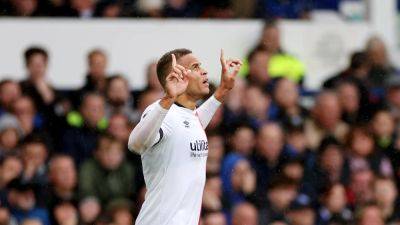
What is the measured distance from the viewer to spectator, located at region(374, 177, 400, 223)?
1402cm

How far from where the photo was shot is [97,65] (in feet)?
43.8

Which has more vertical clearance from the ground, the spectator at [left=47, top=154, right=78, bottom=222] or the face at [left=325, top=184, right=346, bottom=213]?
the spectator at [left=47, top=154, right=78, bottom=222]

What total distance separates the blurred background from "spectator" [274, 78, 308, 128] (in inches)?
0.5

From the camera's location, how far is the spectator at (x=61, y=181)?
12.6 metres

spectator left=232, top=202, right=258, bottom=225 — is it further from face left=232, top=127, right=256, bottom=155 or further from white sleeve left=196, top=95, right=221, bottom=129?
white sleeve left=196, top=95, right=221, bottom=129

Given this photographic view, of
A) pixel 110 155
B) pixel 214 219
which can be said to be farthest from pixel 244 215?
pixel 110 155

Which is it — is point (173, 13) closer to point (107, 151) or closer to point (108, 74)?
point (108, 74)

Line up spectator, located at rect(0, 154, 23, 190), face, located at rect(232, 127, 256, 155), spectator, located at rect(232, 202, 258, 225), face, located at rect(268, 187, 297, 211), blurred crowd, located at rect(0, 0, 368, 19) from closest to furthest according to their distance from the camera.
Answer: spectator, located at rect(0, 154, 23, 190) < spectator, located at rect(232, 202, 258, 225) < face, located at rect(268, 187, 297, 211) < face, located at rect(232, 127, 256, 155) < blurred crowd, located at rect(0, 0, 368, 19)

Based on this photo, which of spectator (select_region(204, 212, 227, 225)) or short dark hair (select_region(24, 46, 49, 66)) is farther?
short dark hair (select_region(24, 46, 49, 66))

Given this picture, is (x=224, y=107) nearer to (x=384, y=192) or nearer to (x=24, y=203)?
(x=384, y=192)

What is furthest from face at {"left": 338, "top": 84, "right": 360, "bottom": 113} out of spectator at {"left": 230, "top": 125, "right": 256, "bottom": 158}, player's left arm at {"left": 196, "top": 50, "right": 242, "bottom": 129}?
player's left arm at {"left": 196, "top": 50, "right": 242, "bottom": 129}

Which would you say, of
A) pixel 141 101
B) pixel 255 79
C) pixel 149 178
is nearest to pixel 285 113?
pixel 255 79

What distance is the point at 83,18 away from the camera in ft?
46.3

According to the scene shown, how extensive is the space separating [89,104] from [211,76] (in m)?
1.73
